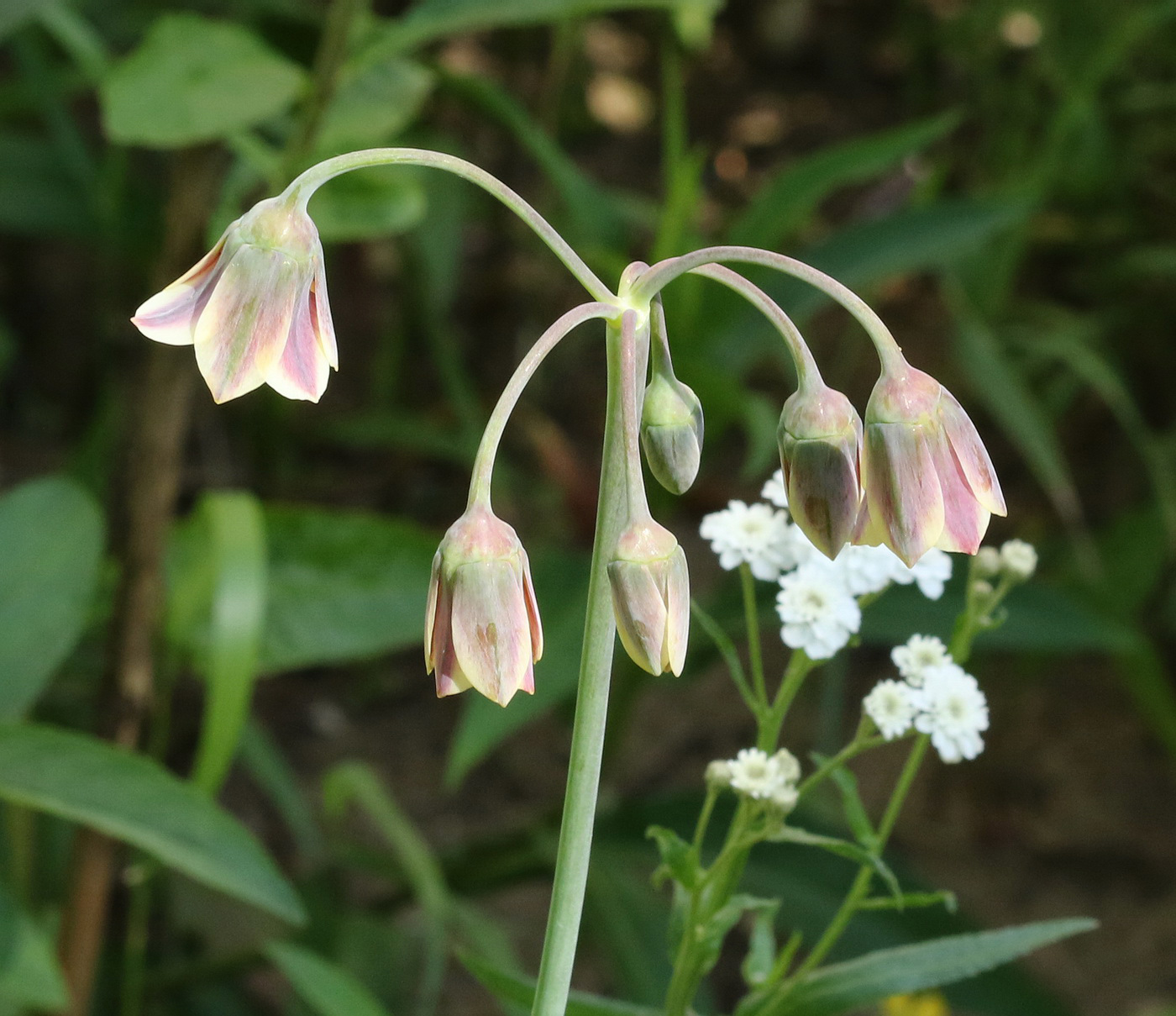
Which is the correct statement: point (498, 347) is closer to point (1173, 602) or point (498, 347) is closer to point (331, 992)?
point (1173, 602)

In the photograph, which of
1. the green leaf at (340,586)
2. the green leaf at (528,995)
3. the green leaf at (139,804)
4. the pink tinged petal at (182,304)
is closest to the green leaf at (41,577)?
the green leaf at (139,804)

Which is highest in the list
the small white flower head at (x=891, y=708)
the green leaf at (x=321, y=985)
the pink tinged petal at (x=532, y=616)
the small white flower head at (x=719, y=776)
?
the pink tinged petal at (x=532, y=616)

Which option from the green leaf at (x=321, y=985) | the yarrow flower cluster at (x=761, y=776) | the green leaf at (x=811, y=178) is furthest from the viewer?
the green leaf at (x=811, y=178)

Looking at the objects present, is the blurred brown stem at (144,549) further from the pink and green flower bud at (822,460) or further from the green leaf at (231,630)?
the pink and green flower bud at (822,460)

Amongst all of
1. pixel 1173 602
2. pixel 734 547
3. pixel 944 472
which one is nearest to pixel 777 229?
pixel 1173 602

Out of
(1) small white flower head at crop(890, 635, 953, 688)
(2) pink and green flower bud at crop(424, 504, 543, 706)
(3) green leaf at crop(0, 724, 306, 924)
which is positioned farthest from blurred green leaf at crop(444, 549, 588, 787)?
(2) pink and green flower bud at crop(424, 504, 543, 706)

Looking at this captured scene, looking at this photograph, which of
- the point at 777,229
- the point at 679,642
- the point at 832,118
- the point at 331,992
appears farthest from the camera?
the point at 832,118

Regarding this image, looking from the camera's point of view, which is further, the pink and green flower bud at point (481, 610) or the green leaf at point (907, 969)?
the green leaf at point (907, 969)
